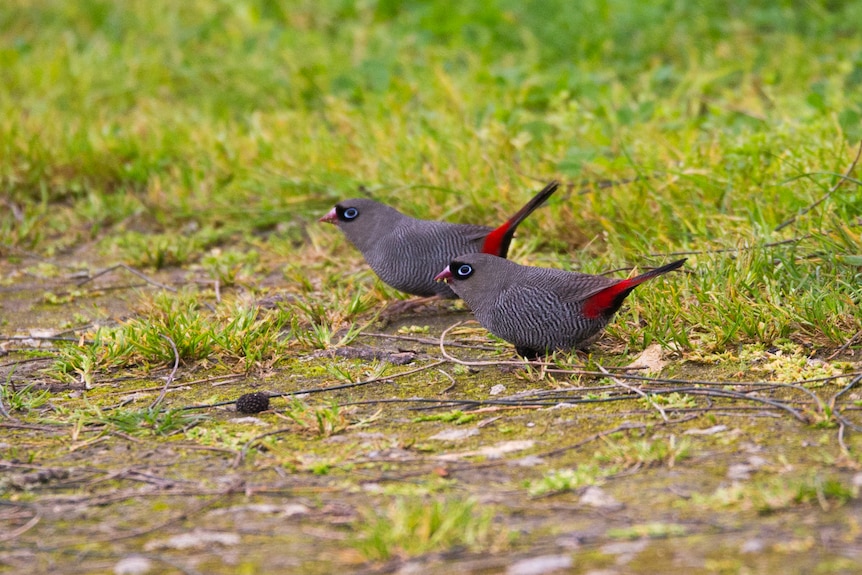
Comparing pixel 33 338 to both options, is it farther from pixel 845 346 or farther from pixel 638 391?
pixel 845 346

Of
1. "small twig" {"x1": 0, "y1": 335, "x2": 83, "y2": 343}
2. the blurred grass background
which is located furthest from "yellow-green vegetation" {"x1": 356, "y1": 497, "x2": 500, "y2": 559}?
"small twig" {"x1": 0, "y1": 335, "x2": 83, "y2": 343}

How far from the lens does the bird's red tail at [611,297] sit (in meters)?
3.94

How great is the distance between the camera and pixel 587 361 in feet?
13.6

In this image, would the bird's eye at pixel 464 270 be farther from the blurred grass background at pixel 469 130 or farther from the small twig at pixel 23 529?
the small twig at pixel 23 529

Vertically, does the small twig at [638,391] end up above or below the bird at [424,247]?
below

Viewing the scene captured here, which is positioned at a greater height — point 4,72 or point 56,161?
point 4,72

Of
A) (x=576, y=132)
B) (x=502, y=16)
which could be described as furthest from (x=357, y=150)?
(x=502, y=16)

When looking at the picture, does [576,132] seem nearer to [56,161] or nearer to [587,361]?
[587,361]

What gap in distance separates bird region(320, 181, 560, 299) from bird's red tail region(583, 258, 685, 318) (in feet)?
2.88

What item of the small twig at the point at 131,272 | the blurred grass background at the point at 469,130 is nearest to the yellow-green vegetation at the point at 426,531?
the blurred grass background at the point at 469,130

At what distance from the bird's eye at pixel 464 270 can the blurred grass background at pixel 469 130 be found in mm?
709

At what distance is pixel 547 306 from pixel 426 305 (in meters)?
1.30

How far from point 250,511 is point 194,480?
0.33 m

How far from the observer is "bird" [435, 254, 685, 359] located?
13.4 ft
